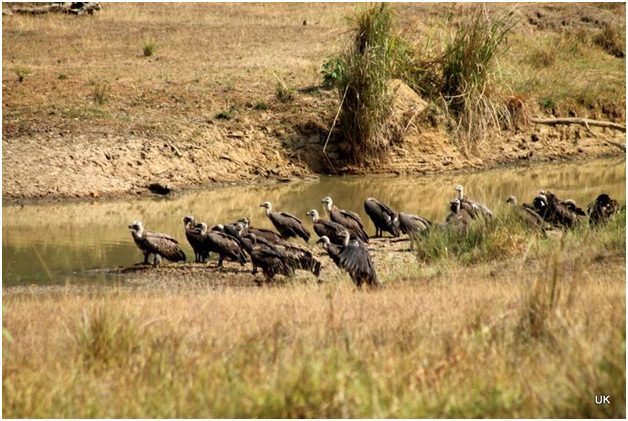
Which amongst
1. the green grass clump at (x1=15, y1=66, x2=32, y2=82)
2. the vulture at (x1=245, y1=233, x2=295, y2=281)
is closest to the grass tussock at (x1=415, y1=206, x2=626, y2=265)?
the vulture at (x1=245, y1=233, x2=295, y2=281)

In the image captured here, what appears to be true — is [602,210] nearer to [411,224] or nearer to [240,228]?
[411,224]

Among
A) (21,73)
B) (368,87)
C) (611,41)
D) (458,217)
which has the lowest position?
(458,217)

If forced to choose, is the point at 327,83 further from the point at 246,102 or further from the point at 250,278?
the point at 250,278

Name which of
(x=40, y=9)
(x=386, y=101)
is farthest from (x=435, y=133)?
(x=40, y=9)

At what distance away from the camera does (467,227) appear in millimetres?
17219

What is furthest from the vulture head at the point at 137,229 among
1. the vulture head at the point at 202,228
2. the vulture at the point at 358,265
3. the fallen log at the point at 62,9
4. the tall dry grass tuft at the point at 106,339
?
the fallen log at the point at 62,9

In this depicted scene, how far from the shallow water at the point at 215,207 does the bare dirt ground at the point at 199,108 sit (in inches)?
29.6

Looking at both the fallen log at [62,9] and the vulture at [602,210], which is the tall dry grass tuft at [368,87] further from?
the fallen log at [62,9]

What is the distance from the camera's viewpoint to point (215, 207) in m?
23.1

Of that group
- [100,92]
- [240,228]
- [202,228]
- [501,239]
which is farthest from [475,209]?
[100,92]

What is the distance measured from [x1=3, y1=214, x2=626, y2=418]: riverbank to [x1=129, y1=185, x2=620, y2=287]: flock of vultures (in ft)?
11.7

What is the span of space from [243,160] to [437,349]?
17.9 m

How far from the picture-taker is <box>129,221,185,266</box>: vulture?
17469 mm

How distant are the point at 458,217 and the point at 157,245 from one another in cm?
465
